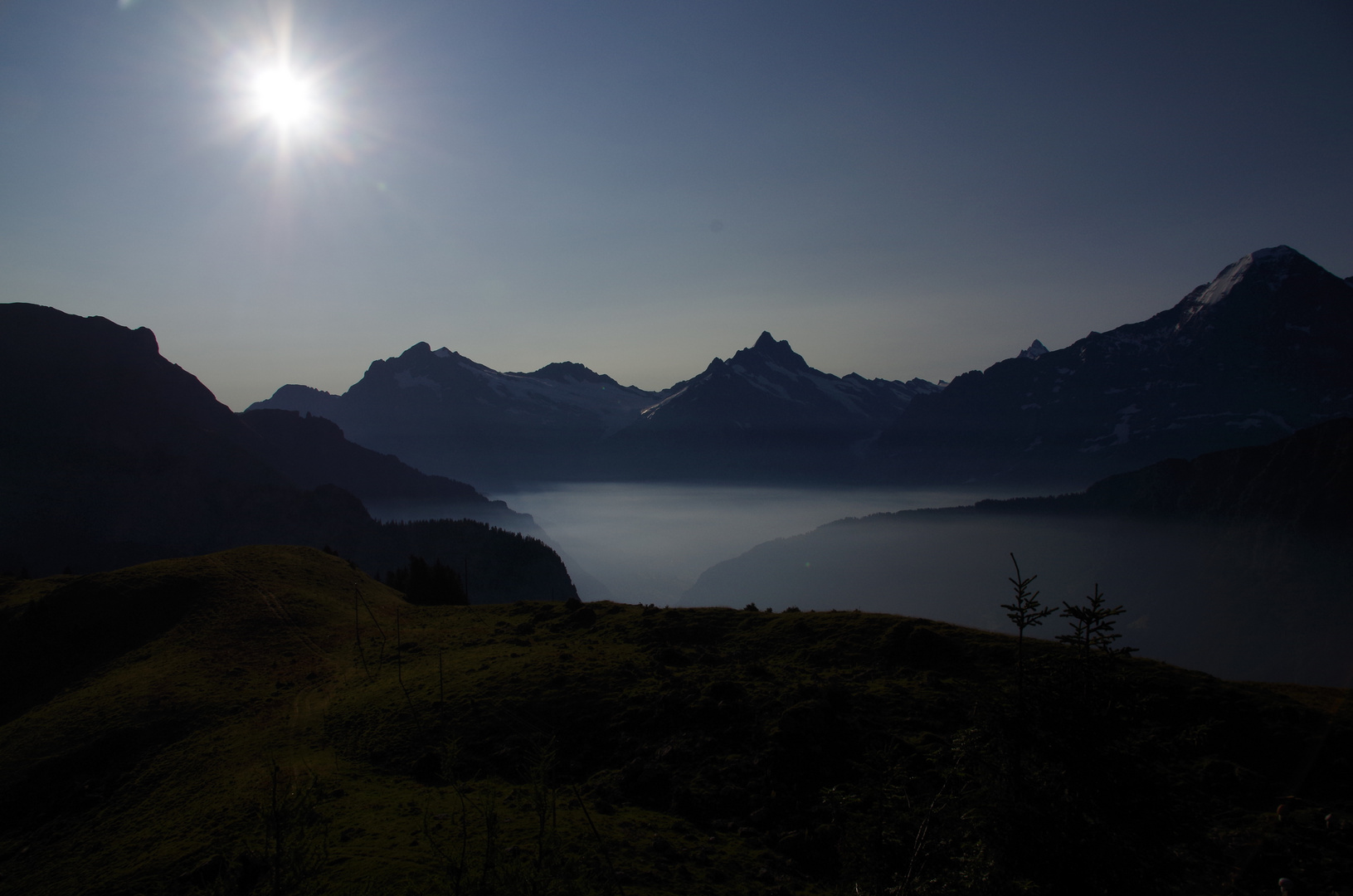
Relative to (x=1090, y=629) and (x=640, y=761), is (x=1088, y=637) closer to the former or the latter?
(x=1090, y=629)

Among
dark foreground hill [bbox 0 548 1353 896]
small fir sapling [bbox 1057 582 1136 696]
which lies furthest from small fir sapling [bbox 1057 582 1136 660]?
dark foreground hill [bbox 0 548 1353 896]

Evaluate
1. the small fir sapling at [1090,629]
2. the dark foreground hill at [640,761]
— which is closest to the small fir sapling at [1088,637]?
the small fir sapling at [1090,629]

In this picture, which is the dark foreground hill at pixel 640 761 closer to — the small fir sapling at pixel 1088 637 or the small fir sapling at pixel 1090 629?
the small fir sapling at pixel 1088 637

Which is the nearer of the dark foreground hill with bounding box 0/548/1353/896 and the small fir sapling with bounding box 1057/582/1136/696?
the dark foreground hill with bounding box 0/548/1353/896

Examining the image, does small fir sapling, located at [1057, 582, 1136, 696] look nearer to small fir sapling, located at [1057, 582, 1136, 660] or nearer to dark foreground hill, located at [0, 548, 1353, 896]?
small fir sapling, located at [1057, 582, 1136, 660]

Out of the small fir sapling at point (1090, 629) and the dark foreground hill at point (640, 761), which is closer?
the dark foreground hill at point (640, 761)

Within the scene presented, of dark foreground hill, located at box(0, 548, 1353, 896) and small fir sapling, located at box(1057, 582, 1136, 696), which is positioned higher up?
small fir sapling, located at box(1057, 582, 1136, 696)

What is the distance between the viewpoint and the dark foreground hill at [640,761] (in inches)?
524

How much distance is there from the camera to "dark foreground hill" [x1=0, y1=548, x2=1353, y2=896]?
43.7 ft

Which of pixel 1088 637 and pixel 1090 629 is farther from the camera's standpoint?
pixel 1088 637

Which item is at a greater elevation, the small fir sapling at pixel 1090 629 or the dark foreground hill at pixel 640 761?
the small fir sapling at pixel 1090 629

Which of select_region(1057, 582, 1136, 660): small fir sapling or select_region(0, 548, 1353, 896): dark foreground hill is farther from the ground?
select_region(1057, 582, 1136, 660): small fir sapling

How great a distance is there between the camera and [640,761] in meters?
27.6

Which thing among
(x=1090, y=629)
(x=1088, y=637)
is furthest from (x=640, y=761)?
(x=1090, y=629)
